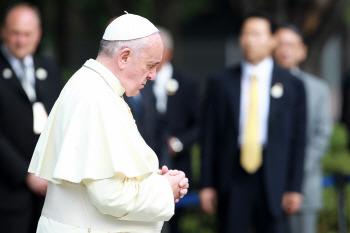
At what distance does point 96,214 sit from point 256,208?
2394 millimetres

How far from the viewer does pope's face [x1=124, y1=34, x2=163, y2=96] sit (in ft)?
8.50

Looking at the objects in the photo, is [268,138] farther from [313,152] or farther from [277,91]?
[313,152]

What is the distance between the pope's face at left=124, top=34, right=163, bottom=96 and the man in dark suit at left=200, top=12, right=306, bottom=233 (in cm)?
219

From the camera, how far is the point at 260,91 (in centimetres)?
485

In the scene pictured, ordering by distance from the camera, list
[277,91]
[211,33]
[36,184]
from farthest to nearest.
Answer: [211,33] → [277,91] → [36,184]

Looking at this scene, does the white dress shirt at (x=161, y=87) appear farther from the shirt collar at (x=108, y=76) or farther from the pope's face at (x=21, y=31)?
the shirt collar at (x=108, y=76)

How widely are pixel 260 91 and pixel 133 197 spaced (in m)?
2.61

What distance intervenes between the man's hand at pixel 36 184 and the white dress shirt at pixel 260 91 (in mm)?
1692

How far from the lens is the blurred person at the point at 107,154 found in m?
2.43

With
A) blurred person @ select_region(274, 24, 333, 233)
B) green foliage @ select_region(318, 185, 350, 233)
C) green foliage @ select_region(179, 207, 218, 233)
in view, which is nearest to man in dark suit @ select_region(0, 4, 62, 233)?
green foliage @ select_region(179, 207, 218, 233)

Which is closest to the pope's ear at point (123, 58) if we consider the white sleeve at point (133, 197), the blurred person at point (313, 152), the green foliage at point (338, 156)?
the white sleeve at point (133, 197)

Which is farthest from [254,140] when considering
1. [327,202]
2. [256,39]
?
[327,202]

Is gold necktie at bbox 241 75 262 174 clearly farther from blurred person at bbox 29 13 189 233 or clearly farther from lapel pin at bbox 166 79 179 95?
blurred person at bbox 29 13 189 233

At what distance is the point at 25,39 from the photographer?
4.13 meters
